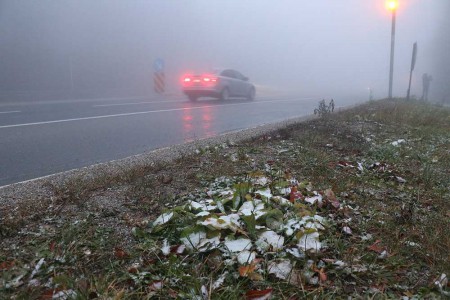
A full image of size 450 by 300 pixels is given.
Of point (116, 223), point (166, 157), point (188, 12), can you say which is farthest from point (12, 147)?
point (188, 12)

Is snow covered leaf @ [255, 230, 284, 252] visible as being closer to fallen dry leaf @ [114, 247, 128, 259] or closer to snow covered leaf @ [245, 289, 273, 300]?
snow covered leaf @ [245, 289, 273, 300]

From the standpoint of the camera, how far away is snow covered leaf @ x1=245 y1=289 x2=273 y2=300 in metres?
2.17

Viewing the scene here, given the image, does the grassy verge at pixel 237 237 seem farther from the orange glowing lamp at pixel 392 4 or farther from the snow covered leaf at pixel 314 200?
the orange glowing lamp at pixel 392 4

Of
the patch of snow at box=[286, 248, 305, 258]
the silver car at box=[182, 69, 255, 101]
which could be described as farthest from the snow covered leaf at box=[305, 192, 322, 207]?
the silver car at box=[182, 69, 255, 101]

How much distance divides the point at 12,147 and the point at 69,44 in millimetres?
24183

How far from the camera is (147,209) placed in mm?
3281

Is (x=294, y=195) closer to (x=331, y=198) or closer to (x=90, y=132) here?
(x=331, y=198)

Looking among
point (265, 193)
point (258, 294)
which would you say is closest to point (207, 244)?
point (258, 294)

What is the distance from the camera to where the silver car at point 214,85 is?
55.8ft

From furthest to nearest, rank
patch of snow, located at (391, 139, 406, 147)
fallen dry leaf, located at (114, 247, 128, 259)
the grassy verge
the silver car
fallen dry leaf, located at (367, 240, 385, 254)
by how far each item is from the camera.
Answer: the silver car
patch of snow, located at (391, 139, 406, 147)
fallen dry leaf, located at (367, 240, 385, 254)
fallen dry leaf, located at (114, 247, 128, 259)
the grassy verge

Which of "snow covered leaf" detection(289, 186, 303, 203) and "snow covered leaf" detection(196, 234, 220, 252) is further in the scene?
"snow covered leaf" detection(289, 186, 303, 203)

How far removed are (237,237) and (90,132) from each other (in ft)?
23.1

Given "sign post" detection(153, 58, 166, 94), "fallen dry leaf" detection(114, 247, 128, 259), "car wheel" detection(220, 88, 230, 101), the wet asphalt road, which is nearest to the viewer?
"fallen dry leaf" detection(114, 247, 128, 259)

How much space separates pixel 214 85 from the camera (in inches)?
677
